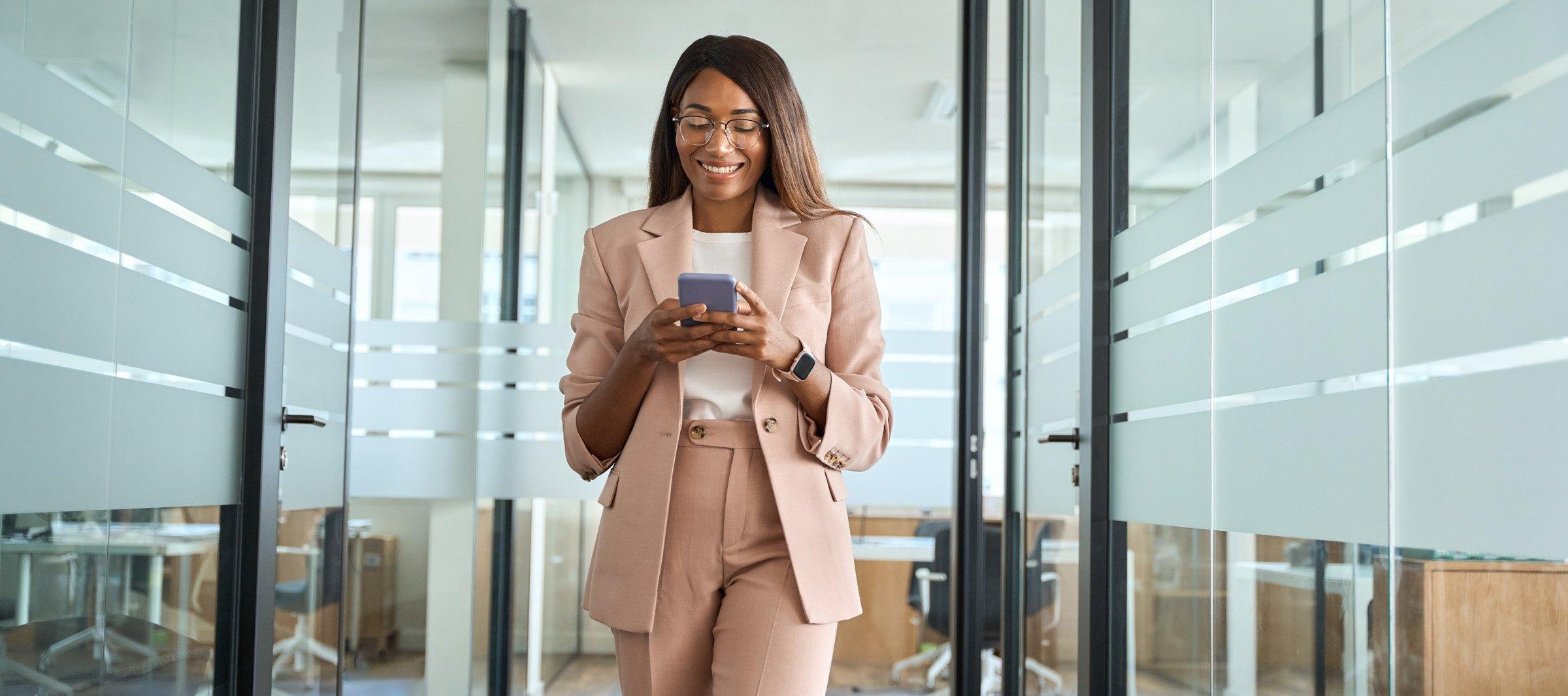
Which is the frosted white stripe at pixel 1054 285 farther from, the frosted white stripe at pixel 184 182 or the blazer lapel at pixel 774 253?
the frosted white stripe at pixel 184 182

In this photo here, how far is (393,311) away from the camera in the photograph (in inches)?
165

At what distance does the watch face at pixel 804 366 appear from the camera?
1.49 metres

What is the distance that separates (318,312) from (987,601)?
7.29 feet

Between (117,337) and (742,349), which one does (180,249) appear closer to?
(117,337)

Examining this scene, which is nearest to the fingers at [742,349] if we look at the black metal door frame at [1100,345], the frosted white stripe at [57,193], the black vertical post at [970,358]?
the frosted white stripe at [57,193]

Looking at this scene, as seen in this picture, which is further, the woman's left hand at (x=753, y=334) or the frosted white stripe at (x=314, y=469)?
the frosted white stripe at (x=314, y=469)

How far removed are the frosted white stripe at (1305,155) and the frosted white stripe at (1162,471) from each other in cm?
35

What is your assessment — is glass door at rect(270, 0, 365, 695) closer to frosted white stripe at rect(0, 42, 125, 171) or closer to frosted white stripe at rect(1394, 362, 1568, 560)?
frosted white stripe at rect(0, 42, 125, 171)

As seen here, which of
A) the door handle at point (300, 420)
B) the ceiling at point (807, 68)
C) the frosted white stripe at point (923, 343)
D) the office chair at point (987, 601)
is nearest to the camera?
the door handle at point (300, 420)

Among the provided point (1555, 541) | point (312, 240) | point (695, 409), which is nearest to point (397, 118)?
point (312, 240)

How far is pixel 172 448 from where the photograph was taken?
2148 mm

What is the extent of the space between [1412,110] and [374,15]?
3035 millimetres

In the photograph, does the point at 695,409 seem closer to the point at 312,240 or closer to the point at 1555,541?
the point at 1555,541

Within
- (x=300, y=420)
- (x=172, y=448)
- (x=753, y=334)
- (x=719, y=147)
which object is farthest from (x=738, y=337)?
(x=300, y=420)
